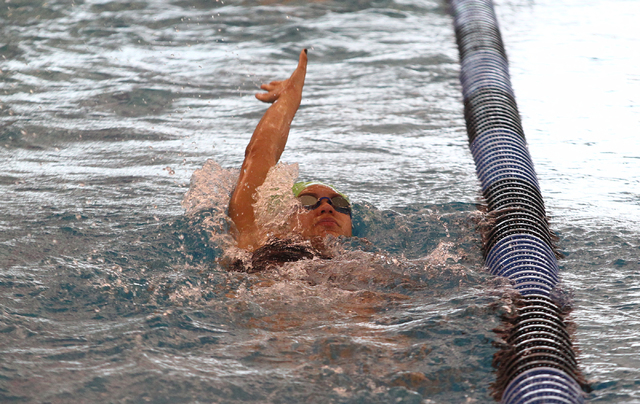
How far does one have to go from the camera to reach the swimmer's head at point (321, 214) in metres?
4.05

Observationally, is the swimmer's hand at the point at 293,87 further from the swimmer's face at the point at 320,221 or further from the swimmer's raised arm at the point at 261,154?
the swimmer's face at the point at 320,221

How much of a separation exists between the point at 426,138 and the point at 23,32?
266 inches

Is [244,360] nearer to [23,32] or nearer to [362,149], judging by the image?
[362,149]

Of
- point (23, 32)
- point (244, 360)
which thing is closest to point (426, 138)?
point (244, 360)

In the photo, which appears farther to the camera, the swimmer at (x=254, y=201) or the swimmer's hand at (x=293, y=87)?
the swimmer's hand at (x=293, y=87)

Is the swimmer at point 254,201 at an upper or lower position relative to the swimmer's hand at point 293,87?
lower

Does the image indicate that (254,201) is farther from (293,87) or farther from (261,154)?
(293,87)

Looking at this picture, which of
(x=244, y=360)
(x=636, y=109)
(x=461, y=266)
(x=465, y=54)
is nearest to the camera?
(x=244, y=360)

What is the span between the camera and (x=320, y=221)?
159 inches

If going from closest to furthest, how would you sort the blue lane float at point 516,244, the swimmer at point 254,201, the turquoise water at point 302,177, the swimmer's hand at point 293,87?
1. the blue lane float at point 516,244
2. the turquoise water at point 302,177
3. the swimmer at point 254,201
4. the swimmer's hand at point 293,87

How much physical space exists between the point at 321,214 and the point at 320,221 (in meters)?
0.05

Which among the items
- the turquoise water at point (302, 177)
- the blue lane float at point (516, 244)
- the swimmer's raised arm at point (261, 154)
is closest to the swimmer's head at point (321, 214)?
the turquoise water at point (302, 177)

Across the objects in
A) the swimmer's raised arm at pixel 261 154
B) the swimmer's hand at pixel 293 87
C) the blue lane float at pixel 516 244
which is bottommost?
the blue lane float at pixel 516 244

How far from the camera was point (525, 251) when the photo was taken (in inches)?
149
